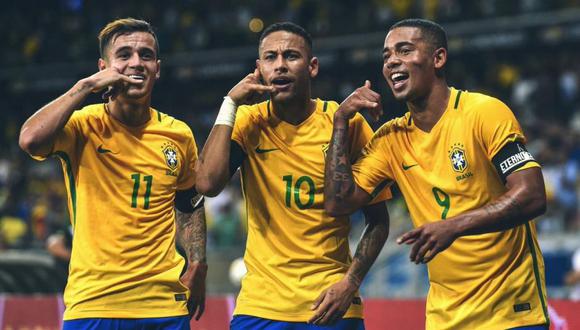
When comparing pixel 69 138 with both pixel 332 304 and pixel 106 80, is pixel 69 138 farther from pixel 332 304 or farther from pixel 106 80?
pixel 332 304

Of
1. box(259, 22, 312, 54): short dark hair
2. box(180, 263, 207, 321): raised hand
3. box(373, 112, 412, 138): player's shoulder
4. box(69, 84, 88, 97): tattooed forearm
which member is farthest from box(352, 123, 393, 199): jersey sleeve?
box(69, 84, 88, 97): tattooed forearm

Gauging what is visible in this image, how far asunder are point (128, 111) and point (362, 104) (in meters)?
1.26

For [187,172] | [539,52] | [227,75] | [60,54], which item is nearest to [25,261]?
[187,172]

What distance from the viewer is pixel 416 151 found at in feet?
17.4

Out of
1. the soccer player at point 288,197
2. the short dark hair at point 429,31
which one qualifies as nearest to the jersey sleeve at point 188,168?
the soccer player at point 288,197

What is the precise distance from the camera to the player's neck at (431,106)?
17.4 ft

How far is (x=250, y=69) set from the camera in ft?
80.9

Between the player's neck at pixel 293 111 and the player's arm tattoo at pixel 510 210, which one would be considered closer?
the player's arm tattoo at pixel 510 210

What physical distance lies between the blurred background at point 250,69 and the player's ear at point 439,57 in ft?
18.9

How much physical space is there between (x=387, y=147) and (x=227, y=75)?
782 inches

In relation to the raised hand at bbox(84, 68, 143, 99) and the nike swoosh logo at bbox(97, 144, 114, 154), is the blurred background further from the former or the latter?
the raised hand at bbox(84, 68, 143, 99)

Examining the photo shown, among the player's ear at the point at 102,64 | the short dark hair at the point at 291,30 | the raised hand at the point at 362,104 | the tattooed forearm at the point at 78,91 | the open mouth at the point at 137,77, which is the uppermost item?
the short dark hair at the point at 291,30

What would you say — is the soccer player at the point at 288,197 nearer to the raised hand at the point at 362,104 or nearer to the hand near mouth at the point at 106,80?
the raised hand at the point at 362,104

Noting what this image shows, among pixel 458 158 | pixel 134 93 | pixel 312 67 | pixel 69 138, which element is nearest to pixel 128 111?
pixel 134 93
